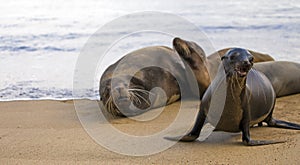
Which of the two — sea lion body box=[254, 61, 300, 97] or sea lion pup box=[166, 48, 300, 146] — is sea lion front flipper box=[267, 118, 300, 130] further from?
sea lion body box=[254, 61, 300, 97]

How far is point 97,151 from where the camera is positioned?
11.1ft

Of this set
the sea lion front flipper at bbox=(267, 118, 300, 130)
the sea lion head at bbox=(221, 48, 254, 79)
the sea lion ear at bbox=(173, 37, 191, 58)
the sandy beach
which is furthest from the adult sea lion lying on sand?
the sea lion head at bbox=(221, 48, 254, 79)

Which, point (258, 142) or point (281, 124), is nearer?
point (258, 142)

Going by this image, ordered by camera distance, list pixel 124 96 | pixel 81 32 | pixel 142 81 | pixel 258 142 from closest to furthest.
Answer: pixel 258 142, pixel 124 96, pixel 142 81, pixel 81 32

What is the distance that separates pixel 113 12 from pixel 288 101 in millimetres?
8481

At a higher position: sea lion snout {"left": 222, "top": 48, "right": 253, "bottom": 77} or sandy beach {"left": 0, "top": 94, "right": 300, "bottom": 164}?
sea lion snout {"left": 222, "top": 48, "right": 253, "bottom": 77}

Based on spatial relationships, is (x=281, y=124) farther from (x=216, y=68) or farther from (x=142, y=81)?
(x=216, y=68)

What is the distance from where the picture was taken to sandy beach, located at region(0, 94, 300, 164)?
3164mm

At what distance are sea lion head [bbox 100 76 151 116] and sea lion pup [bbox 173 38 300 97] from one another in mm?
617

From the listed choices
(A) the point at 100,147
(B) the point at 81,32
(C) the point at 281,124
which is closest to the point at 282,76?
(C) the point at 281,124

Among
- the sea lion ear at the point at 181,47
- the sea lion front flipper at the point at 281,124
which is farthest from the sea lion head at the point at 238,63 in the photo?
the sea lion ear at the point at 181,47

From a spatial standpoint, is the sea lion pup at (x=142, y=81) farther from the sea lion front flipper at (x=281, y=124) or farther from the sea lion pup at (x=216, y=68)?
the sea lion front flipper at (x=281, y=124)

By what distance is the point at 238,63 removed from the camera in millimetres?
3295

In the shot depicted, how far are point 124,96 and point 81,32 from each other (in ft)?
21.5
